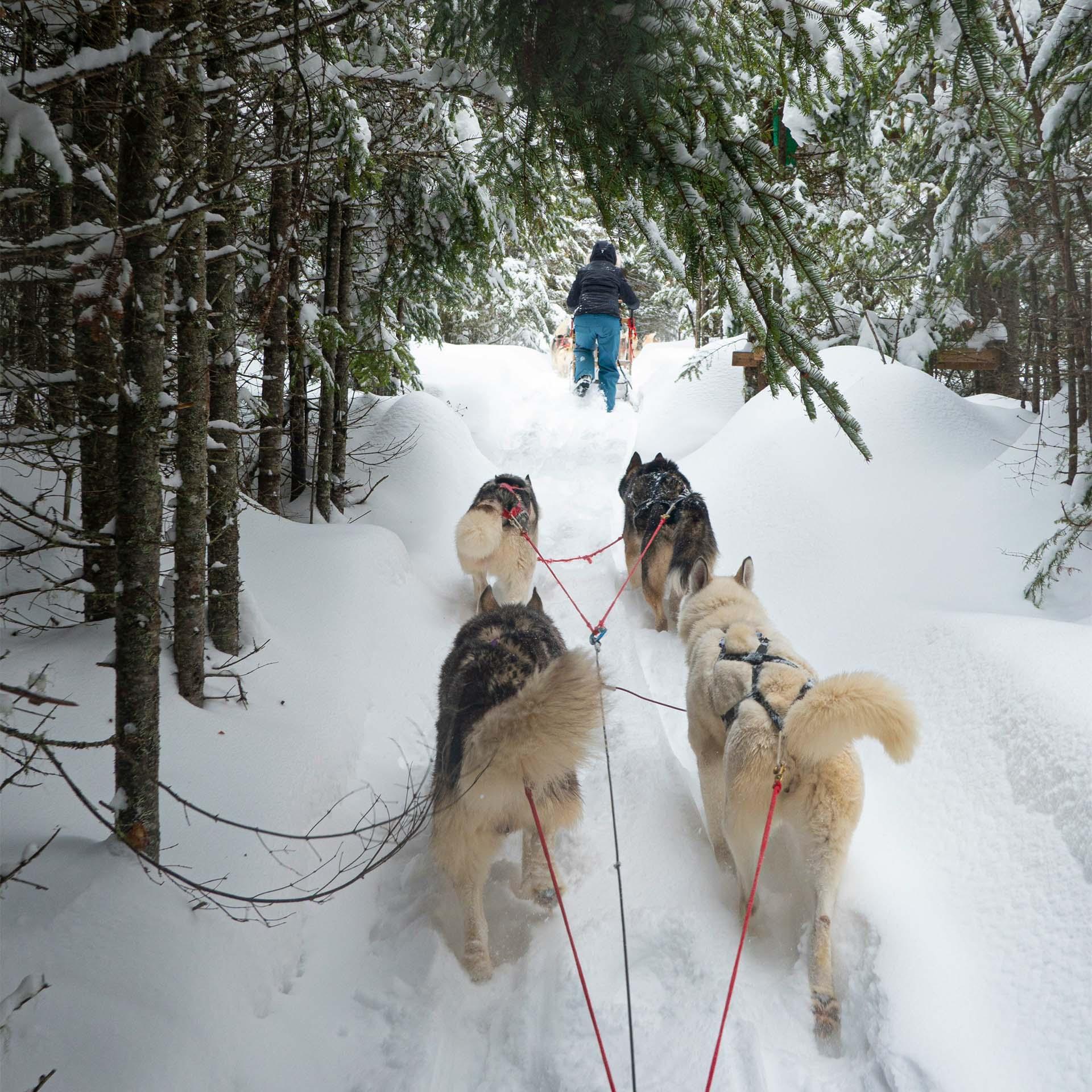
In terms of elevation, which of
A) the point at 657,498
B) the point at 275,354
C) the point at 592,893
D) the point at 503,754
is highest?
the point at 275,354

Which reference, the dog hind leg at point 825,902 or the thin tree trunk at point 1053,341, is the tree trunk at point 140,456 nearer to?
the dog hind leg at point 825,902

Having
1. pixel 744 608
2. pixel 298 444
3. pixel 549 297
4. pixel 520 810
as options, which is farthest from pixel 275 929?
pixel 549 297

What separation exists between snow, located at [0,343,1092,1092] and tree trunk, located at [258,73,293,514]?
0.69 m

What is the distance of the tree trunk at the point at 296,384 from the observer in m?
5.43

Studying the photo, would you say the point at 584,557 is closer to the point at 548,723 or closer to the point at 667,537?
the point at 667,537

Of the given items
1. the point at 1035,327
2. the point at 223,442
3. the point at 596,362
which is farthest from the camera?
the point at 596,362

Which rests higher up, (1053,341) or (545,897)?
(1053,341)

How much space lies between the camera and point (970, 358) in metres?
8.74

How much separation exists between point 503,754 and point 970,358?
911 cm

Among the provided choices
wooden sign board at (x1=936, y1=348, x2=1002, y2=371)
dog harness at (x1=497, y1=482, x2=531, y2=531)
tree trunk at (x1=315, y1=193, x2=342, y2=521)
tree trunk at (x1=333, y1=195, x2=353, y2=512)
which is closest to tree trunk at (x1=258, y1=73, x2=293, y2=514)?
tree trunk at (x1=315, y1=193, x2=342, y2=521)

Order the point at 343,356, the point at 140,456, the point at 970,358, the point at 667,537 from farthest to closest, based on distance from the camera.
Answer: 1. the point at 970,358
2. the point at 343,356
3. the point at 667,537
4. the point at 140,456

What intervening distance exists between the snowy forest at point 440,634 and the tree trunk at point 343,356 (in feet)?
1.77

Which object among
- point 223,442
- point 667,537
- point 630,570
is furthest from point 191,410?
point 630,570

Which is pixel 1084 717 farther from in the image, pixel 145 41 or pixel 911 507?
pixel 145 41
